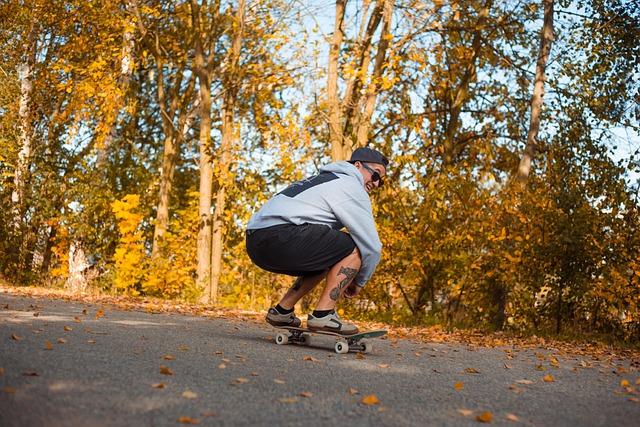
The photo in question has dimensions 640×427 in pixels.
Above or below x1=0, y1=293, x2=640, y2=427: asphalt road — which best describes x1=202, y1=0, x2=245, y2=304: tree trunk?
above

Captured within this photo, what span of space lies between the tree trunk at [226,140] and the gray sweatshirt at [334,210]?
429 inches

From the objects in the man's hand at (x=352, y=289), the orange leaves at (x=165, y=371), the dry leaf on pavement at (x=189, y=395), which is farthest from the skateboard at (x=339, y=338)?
the dry leaf on pavement at (x=189, y=395)

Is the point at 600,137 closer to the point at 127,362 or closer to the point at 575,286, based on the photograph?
the point at 575,286

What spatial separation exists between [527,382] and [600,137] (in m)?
10.7

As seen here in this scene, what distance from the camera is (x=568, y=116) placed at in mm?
16375

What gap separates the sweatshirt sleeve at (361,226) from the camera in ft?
19.8

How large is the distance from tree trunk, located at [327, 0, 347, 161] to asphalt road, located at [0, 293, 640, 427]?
8326 mm

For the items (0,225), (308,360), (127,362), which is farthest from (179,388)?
(0,225)

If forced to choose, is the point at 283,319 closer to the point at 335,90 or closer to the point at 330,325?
the point at 330,325

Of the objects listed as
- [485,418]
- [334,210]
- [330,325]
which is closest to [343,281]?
[330,325]

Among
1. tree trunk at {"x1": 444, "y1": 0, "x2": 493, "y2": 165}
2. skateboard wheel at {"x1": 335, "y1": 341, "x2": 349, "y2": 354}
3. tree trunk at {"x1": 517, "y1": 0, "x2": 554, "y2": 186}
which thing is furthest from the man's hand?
tree trunk at {"x1": 444, "y1": 0, "x2": 493, "y2": 165}

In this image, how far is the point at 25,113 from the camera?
19.9m

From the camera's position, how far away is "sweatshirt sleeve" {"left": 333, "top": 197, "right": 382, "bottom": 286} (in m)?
6.02

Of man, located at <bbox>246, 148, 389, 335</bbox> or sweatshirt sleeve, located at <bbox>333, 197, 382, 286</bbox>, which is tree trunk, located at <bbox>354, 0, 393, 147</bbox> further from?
sweatshirt sleeve, located at <bbox>333, 197, 382, 286</bbox>
